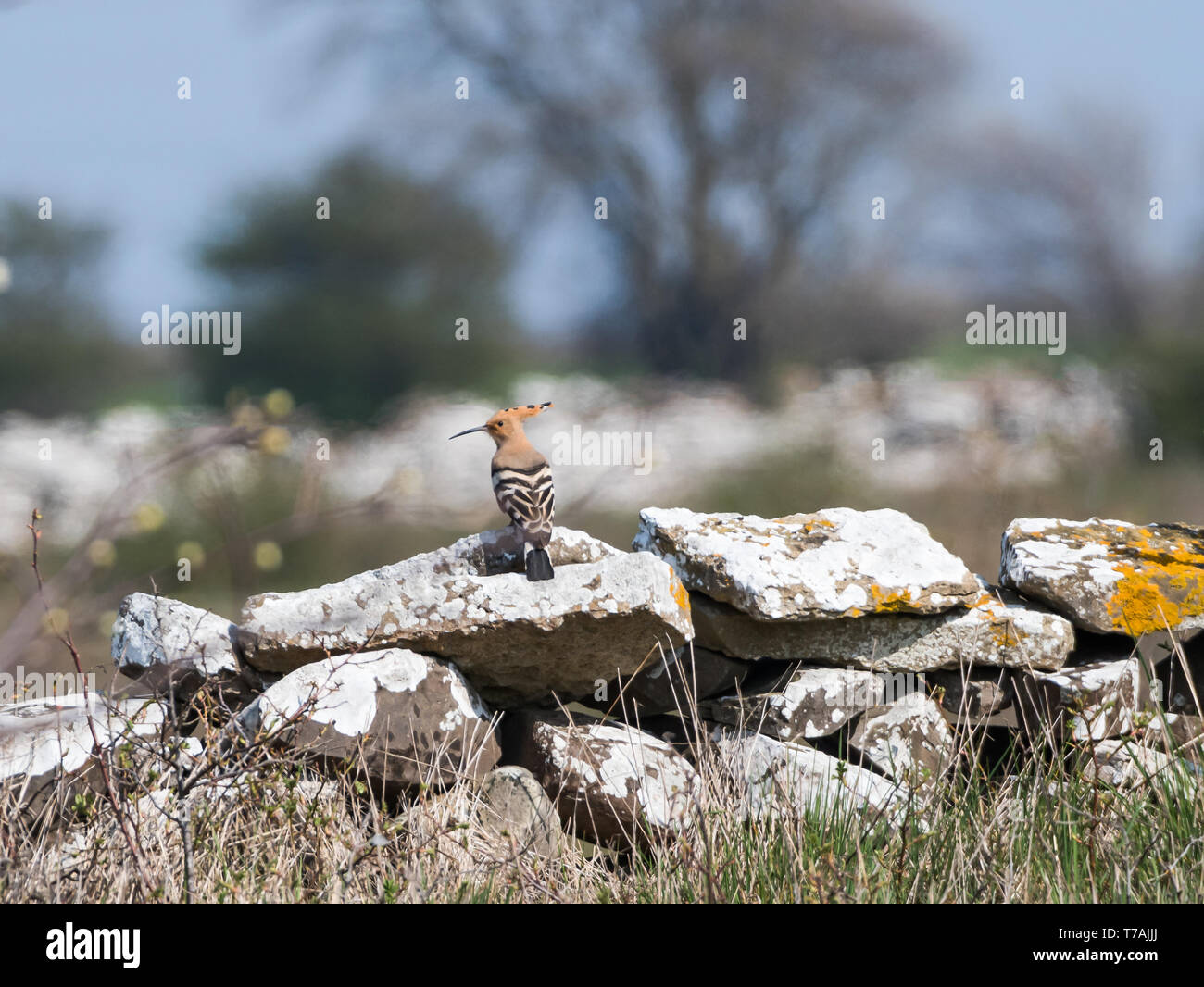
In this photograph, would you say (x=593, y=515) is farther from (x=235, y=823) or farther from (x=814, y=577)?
(x=235, y=823)

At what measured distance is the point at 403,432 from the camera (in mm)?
3779

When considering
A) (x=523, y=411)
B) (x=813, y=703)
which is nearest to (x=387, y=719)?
(x=523, y=411)

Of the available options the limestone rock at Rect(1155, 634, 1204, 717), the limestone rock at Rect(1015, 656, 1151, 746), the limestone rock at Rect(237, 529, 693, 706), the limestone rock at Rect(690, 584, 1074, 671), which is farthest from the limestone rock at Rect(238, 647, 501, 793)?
the limestone rock at Rect(1155, 634, 1204, 717)

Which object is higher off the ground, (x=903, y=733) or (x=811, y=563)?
(x=811, y=563)

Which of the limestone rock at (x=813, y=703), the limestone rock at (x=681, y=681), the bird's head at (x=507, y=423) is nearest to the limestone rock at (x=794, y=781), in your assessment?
the limestone rock at (x=813, y=703)

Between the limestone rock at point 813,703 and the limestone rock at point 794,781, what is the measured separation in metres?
0.06

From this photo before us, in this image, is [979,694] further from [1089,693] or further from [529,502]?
[529,502]

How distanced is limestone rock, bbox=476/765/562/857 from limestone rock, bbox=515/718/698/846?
0.24 feet

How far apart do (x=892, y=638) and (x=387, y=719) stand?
1.76 m

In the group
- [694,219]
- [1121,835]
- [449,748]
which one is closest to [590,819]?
[449,748]

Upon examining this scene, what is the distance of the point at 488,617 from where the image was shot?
3.03 meters

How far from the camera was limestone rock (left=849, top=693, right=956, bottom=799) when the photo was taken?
3.33 meters

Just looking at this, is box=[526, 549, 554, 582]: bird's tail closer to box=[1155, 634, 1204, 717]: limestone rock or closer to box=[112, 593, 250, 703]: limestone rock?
box=[112, 593, 250, 703]: limestone rock

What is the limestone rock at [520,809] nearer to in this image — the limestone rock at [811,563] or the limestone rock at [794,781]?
the limestone rock at [794,781]
